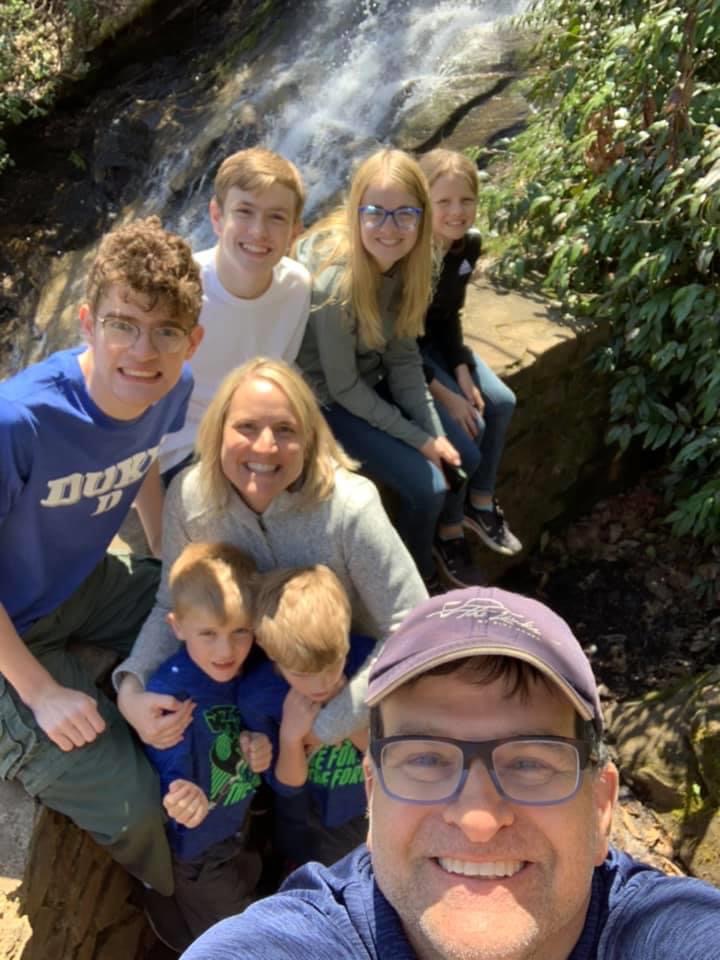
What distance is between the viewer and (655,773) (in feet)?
10.2

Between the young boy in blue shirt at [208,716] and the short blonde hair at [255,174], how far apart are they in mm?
1161

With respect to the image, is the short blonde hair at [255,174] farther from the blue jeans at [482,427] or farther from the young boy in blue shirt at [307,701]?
the young boy in blue shirt at [307,701]

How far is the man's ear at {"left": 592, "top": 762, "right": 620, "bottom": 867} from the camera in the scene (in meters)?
1.23

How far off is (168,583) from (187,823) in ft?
1.84

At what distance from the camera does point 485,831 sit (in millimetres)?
1113

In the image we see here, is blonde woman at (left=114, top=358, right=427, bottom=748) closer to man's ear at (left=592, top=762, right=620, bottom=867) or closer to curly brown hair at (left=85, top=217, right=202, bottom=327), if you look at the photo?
curly brown hair at (left=85, top=217, right=202, bottom=327)

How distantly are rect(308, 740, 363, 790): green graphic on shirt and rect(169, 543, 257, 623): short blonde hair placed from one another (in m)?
0.42

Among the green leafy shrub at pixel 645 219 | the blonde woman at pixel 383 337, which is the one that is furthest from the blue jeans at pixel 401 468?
the green leafy shrub at pixel 645 219

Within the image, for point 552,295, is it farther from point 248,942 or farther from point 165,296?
point 248,942

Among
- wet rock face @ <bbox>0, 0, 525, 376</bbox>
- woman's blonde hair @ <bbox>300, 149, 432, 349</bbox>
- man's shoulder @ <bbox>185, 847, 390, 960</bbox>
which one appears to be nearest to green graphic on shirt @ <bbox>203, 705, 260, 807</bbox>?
man's shoulder @ <bbox>185, 847, 390, 960</bbox>

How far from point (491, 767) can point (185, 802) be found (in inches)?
42.9

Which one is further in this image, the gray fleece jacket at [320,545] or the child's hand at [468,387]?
the child's hand at [468,387]

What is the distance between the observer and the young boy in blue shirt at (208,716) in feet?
6.43

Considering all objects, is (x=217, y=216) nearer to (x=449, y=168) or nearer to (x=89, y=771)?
(x=449, y=168)
